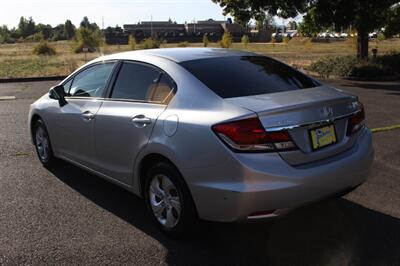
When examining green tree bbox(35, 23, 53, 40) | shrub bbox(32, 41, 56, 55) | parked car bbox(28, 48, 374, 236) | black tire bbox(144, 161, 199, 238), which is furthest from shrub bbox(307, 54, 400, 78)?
green tree bbox(35, 23, 53, 40)

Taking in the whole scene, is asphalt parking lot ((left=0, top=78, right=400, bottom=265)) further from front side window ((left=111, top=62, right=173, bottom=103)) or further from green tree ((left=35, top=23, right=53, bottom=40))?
green tree ((left=35, top=23, right=53, bottom=40))

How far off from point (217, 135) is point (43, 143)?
3.55 m

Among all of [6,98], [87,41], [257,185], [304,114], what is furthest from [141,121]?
[87,41]

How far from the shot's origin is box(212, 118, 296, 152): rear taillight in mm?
3492

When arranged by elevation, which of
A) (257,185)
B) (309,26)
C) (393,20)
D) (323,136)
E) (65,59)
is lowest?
(257,185)

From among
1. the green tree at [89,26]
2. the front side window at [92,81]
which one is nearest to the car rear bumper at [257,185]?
the front side window at [92,81]

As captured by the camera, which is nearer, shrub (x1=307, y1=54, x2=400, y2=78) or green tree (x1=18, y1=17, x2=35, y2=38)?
shrub (x1=307, y1=54, x2=400, y2=78)

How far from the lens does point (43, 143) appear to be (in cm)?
635

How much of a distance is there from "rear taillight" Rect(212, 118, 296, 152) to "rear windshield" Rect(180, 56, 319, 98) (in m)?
Answer: 0.46

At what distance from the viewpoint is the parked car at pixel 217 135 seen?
11.5ft

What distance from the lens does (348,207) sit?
4.74 m

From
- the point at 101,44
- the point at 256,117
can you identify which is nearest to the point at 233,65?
the point at 256,117

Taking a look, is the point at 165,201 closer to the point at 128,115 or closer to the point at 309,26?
the point at 128,115

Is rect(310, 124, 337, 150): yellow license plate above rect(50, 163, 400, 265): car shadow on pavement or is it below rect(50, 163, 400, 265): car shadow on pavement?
above
